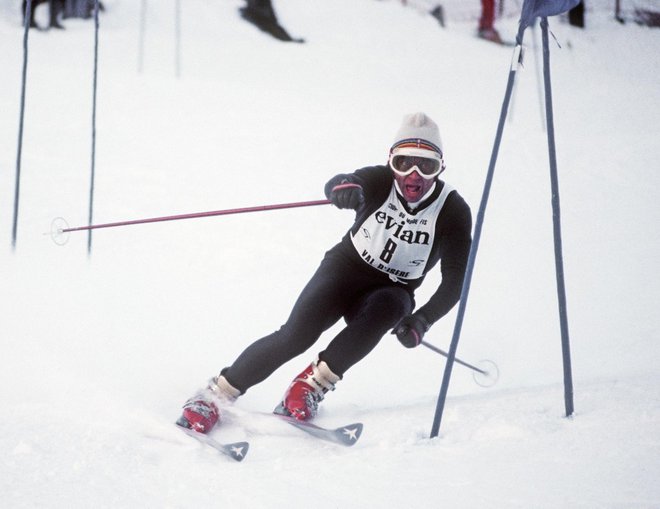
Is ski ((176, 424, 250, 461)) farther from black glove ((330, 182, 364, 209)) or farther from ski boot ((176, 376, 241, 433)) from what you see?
black glove ((330, 182, 364, 209))

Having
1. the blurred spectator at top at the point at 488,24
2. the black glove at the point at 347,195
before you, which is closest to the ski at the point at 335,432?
the black glove at the point at 347,195

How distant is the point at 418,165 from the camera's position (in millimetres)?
1770

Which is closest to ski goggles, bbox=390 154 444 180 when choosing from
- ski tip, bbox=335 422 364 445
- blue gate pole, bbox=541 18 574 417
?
blue gate pole, bbox=541 18 574 417

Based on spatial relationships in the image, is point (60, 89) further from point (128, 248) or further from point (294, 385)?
point (294, 385)

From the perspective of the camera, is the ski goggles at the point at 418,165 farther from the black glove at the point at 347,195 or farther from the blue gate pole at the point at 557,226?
the blue gate pole at the point at 557,226

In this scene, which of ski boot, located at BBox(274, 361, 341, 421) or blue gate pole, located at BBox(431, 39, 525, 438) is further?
ski boot, located at BBox(274, 361, 341, 421)

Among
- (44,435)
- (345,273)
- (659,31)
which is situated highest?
(659,31)

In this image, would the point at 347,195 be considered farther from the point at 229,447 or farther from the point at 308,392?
the point at 229,447

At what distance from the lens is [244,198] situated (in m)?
4.11

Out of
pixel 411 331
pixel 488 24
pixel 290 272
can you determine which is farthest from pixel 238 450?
pixel 488 24

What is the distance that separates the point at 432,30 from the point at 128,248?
6.76 meters

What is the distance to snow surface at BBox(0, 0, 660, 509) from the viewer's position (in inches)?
57.0

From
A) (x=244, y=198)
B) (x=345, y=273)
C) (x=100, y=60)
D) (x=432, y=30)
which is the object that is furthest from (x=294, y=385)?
(x=432, y=30)

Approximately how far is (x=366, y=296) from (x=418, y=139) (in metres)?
0.47
